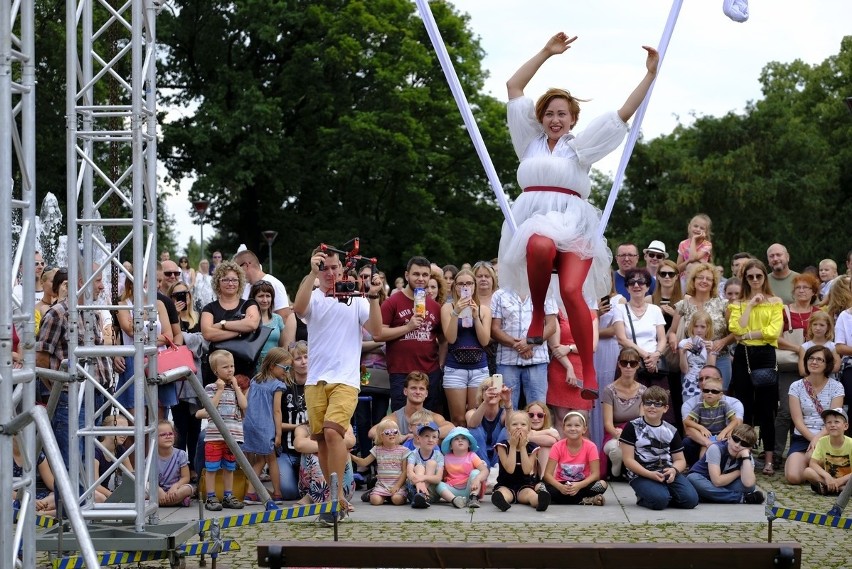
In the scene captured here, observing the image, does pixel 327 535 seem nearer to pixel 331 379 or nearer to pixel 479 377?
pixel 331 379

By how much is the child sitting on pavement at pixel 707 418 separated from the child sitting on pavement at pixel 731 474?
25 cm

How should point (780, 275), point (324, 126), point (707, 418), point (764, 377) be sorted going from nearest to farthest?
point (707, 418) → point (764, 377) → point (780, 275) → point (324, 126)

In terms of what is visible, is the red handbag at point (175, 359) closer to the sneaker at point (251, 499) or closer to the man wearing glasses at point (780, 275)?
the sneaker at point (251, 499)

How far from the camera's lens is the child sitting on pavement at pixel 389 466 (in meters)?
8.48

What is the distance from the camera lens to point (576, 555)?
4762mm

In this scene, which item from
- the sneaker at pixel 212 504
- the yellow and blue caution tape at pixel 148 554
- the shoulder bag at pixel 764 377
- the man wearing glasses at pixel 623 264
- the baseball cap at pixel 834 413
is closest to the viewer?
the yellow and blue caution tape at pixel 148 554

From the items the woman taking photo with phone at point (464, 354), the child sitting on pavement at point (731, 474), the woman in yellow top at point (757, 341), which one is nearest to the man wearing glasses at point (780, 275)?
the woman in yellow top at point (757, 341)

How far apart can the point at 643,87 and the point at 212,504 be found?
458 centimetres

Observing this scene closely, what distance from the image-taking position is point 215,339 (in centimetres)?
889

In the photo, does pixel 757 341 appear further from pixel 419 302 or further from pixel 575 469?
pixel 419 302

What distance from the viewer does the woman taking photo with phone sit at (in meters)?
9.03

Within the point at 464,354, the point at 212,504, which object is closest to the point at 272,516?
the point at 212,504

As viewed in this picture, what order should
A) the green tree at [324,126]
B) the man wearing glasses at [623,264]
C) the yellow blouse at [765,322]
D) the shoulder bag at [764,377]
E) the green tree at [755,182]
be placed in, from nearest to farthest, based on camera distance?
the yellow blouse at [765,322], the shoulder bag at [764,377], the man wearing glasses at [623,264], the green tree at [324,126], the green tree at [755,182]

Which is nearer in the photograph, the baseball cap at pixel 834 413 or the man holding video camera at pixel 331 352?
the man holding video camera at pixel 331 352
